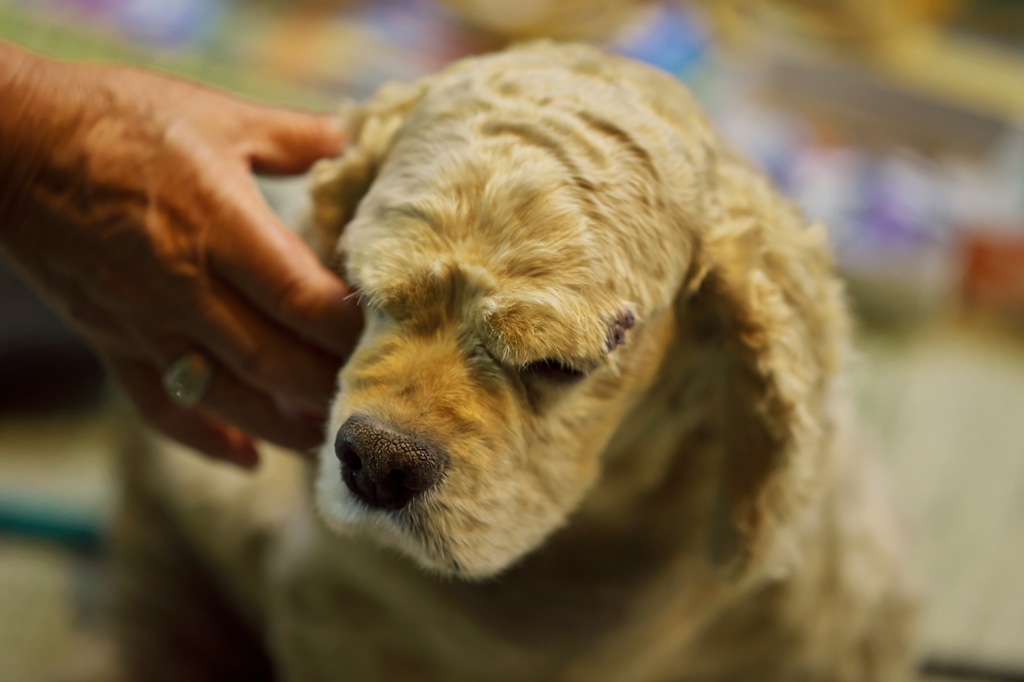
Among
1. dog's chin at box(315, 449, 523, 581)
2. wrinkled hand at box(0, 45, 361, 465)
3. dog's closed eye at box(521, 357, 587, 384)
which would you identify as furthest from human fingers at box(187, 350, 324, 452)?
dog's closed eye at box(521, 357, 587, 384)

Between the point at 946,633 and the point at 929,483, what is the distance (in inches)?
9.5

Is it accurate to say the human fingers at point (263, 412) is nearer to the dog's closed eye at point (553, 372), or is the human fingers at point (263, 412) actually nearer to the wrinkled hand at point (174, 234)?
the wrinkled hand at point (174, 234)

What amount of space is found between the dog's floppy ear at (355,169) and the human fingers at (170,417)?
0.72ft

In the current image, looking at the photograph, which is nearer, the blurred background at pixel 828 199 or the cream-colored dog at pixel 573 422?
the cream-colored dog at pixel 573 422

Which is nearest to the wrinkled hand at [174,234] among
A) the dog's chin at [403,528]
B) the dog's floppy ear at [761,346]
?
the dog's chin at [403,528]

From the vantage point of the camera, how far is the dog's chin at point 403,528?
550 millimetres

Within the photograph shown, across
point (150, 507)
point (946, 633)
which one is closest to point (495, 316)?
point (150, 507)

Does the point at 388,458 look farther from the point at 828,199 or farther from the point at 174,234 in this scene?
the point at 828,199

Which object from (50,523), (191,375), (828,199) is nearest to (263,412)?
(191,375)

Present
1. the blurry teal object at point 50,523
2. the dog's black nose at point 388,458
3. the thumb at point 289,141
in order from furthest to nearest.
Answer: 1. the blurry teal object at point 50,523
2. the thumb at point 289,141
3. the dog's black nose at point 388,458

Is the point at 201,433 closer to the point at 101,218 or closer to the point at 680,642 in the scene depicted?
the point at 101,218

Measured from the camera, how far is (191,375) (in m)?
0.71

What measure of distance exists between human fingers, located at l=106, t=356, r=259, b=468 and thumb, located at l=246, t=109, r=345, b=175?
0.20 m

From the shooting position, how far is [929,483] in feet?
4.31
